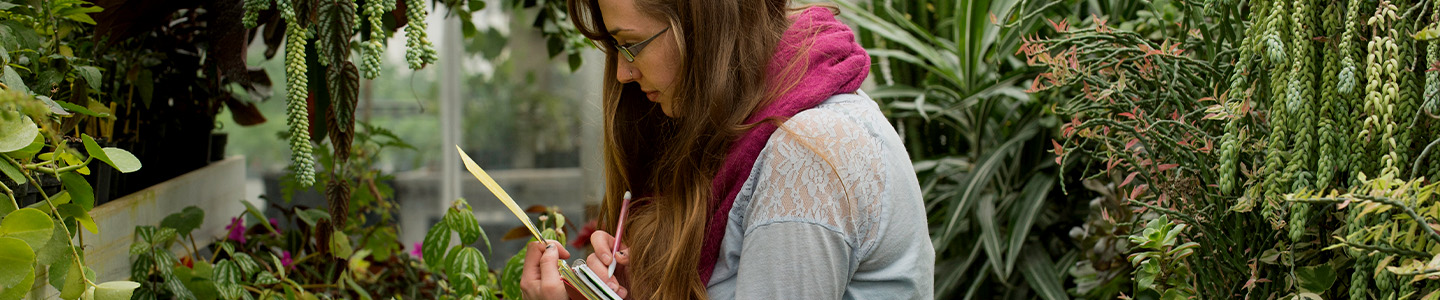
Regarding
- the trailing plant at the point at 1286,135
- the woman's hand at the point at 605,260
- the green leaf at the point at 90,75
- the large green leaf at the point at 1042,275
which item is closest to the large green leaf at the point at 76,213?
the green leaf at the point at 90,75

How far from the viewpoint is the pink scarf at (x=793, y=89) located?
958 mm

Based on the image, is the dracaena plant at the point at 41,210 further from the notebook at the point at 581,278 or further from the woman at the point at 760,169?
the woman at the point at 760,169

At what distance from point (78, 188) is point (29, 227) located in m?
0.14

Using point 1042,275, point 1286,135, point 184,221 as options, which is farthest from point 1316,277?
point 184,221

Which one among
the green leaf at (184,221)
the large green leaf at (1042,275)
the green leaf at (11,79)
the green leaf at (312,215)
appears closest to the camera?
the green leaf at (11,79)

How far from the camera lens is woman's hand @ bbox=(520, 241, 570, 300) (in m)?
1.04

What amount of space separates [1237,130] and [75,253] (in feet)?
3.68

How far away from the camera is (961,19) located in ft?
6.30

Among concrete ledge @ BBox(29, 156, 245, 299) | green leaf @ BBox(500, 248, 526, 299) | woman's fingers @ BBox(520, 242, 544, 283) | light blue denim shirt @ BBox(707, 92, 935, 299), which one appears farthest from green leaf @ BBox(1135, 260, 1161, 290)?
concrete ledge @ BBox(29, 156, 245, 299)

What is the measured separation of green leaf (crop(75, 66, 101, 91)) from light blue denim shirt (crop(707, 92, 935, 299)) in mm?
754

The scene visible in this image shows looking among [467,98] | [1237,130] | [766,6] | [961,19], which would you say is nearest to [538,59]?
[467,98]

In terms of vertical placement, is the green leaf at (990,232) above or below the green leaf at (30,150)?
below

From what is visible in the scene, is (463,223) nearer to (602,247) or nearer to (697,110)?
(602,247)

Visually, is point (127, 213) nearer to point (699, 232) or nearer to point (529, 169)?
point (699, 232)
